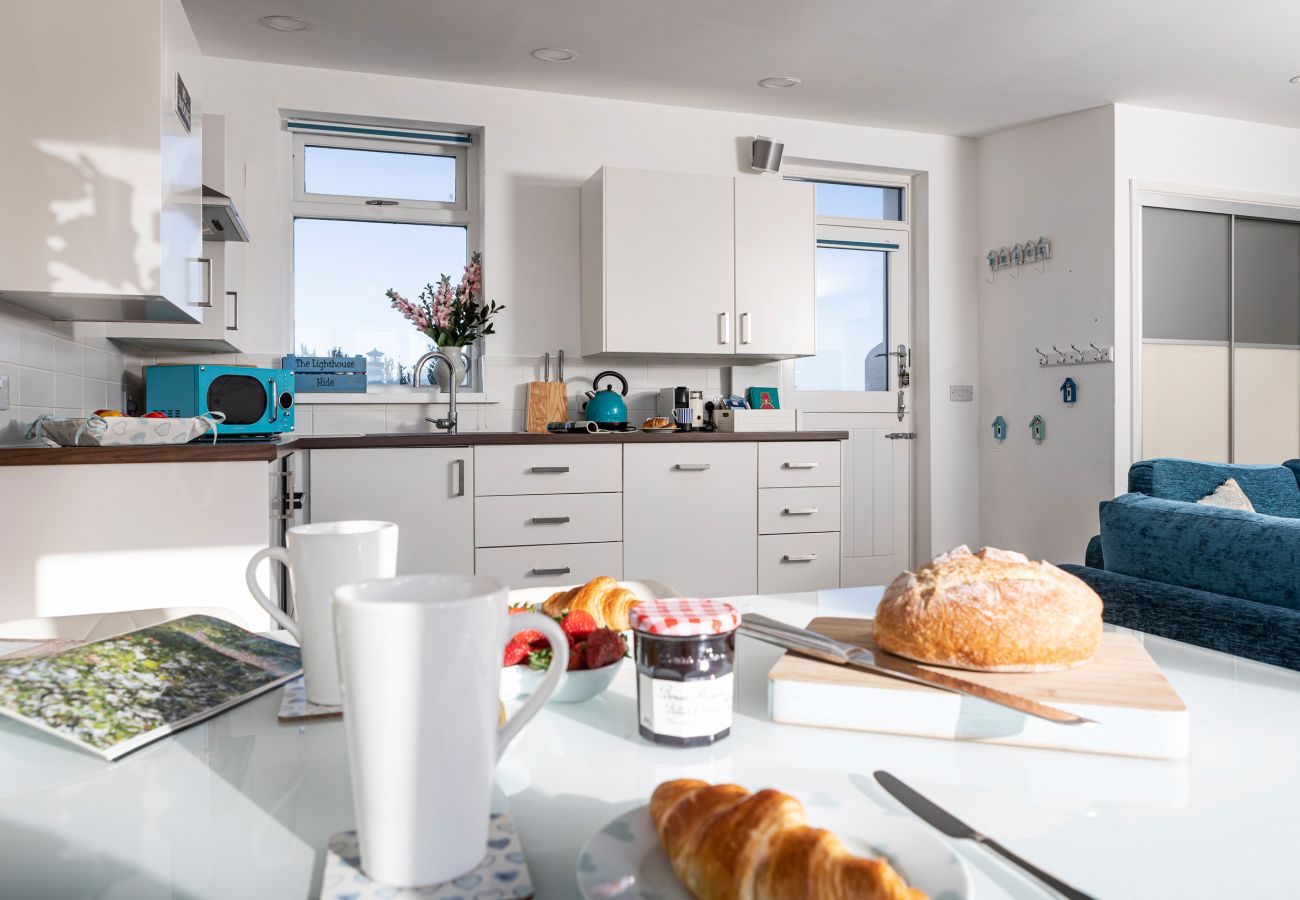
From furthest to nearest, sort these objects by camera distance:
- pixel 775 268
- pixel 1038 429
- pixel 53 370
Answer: pixel 1038 429 < pixel 775 268 < pixel 53 370

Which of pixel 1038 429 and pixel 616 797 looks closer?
pixel 616 797

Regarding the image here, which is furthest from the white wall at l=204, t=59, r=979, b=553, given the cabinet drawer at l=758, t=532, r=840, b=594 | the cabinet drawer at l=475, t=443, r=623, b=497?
the cabinet drawer at l=758, t=532, r=840, b=594

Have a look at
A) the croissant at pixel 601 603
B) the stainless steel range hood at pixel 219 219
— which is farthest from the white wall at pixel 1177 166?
the croissant at pixel 601 603

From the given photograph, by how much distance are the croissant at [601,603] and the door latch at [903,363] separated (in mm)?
4227

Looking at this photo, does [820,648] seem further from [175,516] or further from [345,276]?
[345,276]

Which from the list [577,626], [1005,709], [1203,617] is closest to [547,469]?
[1203,617]

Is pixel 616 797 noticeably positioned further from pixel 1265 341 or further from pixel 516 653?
pixel 1265 341

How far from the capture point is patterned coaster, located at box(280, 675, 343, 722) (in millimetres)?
704

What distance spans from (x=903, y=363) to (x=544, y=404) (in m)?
2.14

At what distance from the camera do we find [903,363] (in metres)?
4.94

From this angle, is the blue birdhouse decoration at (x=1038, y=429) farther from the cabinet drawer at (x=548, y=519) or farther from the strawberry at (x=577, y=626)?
the strawberry at (x=577, y=626)

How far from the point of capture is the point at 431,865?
1.47 feet

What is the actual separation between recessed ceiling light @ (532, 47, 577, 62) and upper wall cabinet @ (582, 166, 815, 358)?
485 millimetres

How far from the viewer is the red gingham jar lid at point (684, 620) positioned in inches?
25.4
